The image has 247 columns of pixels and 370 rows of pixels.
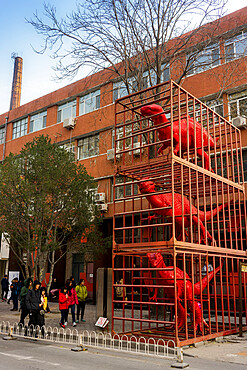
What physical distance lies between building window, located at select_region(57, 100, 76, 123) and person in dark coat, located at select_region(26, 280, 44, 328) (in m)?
17.3

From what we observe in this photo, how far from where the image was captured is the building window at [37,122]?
28778 millimetres

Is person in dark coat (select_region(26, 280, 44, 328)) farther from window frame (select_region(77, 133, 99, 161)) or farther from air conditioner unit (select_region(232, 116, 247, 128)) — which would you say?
window frame (select_region(77, 133, 99, 161))

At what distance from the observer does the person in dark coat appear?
10.7 metres

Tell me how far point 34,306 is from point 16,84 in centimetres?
3704

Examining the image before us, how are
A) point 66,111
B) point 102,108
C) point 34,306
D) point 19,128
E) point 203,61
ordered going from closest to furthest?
point 34,306 < point 203,61 < point 102,108 < point 66,111 < point 19,128

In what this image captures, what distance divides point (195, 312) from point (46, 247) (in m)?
8.30

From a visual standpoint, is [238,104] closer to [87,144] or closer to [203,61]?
[203,61]

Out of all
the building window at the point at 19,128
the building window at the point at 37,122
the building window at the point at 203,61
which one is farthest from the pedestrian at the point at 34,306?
the building window at the point at 19,128

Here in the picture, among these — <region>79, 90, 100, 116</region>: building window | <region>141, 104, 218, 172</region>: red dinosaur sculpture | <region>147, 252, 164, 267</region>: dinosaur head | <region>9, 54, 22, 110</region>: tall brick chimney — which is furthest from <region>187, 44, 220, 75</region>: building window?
<region>9, 54, 22, 110</region>: tall brick chimney

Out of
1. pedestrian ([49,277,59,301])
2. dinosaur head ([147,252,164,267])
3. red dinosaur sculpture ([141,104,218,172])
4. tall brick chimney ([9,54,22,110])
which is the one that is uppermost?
tall brick chimney ([9,54,22,110])

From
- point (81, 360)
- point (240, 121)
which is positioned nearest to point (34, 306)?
point (81, 360)

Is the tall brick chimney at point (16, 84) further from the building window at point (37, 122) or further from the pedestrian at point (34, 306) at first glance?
the pedestrian at point (34, 306)

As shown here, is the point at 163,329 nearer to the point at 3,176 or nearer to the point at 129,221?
the point at 3,176

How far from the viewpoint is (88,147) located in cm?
2478
